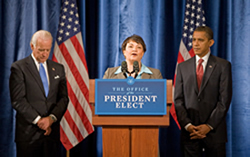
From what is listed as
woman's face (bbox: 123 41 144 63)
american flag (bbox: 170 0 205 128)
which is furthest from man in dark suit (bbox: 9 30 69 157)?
american flag (bbox: 170 0 205 128)

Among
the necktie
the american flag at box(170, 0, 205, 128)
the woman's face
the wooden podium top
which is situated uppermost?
the american flag at box(170, 0, 205, 128)

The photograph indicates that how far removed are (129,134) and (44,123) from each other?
1.11 metres

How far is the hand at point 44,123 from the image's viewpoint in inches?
128

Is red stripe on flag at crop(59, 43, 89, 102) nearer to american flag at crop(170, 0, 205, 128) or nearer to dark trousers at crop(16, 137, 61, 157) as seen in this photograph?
dark trousers at crop(16, 137, 61, 157)

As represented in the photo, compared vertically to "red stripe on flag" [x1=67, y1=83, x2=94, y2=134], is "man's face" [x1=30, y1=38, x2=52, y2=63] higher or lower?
higher

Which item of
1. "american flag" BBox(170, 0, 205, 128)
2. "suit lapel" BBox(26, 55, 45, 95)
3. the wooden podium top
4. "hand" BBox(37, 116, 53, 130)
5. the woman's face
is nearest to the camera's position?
the wooden podium top

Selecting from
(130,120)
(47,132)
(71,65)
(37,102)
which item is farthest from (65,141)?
(130,120)

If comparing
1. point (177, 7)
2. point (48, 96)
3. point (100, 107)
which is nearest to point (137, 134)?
point (100, 107)

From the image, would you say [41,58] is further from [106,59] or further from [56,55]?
[106,59]

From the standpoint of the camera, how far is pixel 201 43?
3576 millimetres

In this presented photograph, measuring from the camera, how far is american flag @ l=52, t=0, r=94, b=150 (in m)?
4.46

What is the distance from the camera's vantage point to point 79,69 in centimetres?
449

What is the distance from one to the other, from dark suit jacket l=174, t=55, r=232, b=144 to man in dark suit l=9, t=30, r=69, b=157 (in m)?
1.29

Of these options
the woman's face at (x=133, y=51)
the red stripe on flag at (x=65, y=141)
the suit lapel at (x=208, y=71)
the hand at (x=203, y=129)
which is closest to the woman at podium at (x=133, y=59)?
the woman's face at (x=133, y=51)
